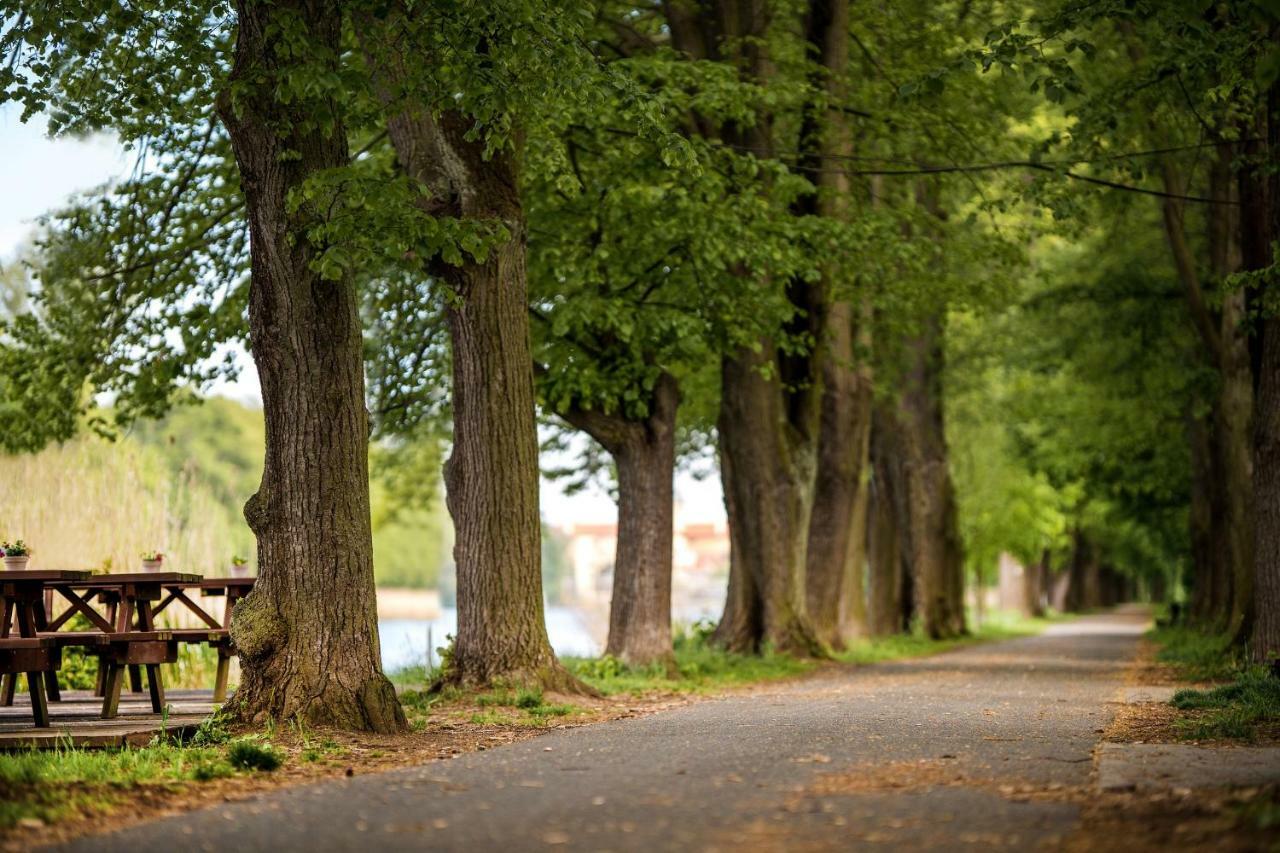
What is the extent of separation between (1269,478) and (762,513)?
7.07 metres

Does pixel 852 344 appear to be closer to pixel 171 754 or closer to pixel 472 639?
pixel 472 639

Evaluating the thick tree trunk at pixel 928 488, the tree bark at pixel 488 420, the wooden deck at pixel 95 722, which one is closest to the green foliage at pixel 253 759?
the wooden deck at pixel 95 722

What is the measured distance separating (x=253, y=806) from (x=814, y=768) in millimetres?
2975

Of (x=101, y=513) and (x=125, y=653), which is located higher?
(x=101, y=513)

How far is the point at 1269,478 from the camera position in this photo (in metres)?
15.7

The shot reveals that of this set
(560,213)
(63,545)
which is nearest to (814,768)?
(560,213)

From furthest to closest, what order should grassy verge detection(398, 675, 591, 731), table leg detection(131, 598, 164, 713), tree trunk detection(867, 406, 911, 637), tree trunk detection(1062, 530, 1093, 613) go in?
tree trunk detection(1062, 530, 1093, 613)
tree trunk detection(867, 406, 911, 637)
grassy verge detection(398, 675, 591, 731)
table leg detection(131, 598, 164, 713)

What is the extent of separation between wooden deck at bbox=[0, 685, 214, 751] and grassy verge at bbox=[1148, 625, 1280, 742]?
6970 mm

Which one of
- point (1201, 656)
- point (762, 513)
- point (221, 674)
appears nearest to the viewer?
point (221, 674)

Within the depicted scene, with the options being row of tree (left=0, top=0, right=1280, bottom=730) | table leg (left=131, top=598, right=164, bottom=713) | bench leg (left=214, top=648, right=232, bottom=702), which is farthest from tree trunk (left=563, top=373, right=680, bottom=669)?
table leg (left=131, top=598, right=164, bottom=713)

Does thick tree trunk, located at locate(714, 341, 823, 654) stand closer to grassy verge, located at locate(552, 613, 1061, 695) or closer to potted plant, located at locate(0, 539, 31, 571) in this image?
grassy verge, located at locate(552, 613, 1061, 695)

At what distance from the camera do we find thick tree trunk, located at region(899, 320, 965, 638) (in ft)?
104

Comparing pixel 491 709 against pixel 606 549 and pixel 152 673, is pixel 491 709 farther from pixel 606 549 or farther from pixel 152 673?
pixel 606 549

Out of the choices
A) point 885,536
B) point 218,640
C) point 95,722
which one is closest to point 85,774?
point 95,722
